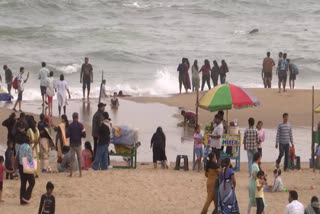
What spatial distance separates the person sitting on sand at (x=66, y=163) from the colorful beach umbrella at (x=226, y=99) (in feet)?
9.28

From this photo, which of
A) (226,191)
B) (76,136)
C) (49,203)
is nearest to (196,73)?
(76,136)

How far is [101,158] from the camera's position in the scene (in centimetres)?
1667

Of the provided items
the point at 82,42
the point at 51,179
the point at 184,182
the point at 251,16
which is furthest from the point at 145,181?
the point at 251,16

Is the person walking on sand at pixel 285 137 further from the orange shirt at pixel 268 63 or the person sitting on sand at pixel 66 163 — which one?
the orange shirt at pixel 268 63

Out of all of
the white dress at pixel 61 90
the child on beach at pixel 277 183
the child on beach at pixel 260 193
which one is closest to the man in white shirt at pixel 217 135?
the child on beach at pixel 277 183

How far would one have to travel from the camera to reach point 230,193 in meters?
12.5

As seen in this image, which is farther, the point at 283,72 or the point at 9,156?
the point at 283,72

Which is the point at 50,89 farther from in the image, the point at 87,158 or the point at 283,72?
the point at 283,72

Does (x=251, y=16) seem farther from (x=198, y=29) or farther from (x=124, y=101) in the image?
(x=124, y=101)

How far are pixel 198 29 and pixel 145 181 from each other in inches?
1529

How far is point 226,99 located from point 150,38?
33.3 meters

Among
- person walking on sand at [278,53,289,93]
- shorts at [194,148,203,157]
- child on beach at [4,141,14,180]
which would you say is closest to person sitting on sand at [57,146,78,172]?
child on beach at [4,141,14,180]

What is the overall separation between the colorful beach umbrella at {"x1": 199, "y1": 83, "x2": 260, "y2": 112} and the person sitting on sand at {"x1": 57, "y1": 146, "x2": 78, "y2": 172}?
2827mm

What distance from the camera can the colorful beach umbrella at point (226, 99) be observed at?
1662cm
